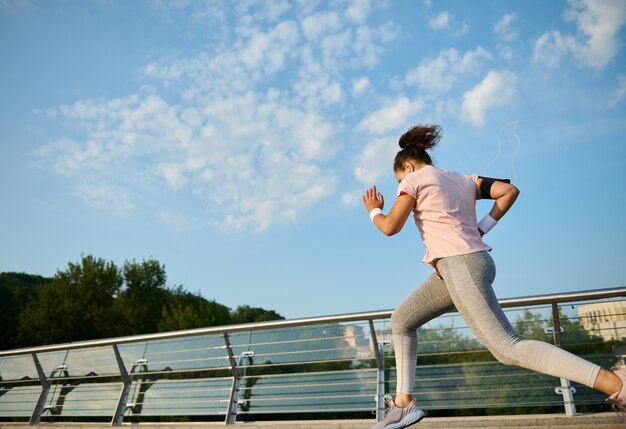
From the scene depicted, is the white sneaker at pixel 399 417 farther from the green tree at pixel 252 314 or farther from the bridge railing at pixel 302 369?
the green tree at pixel 252 314

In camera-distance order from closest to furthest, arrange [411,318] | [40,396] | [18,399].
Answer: [411,318] → [40,396] → [18,399]

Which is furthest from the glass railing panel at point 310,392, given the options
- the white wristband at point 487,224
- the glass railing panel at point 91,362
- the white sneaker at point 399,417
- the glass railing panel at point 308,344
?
the white wristband at point 487,224

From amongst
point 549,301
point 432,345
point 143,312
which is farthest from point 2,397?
point 143,312

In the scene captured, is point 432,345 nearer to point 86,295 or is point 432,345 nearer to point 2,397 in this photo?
point 2,397

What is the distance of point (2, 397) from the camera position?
6977 millimetres

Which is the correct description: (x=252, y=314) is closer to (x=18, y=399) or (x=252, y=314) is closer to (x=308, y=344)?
(x=18, y=399)

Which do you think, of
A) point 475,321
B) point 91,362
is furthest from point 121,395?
point 475,321

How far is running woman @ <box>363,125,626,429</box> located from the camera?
218cm

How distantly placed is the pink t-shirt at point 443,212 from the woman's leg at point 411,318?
0.16 m

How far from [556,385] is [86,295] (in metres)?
45.5

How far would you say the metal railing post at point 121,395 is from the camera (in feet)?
18.3

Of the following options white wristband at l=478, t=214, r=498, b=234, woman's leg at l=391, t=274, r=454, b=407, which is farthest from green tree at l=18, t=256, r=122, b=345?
white wristband at l=478, t=214, r=498, b=234

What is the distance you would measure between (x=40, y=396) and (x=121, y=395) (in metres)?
1.41

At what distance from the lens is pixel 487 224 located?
8.90ft
